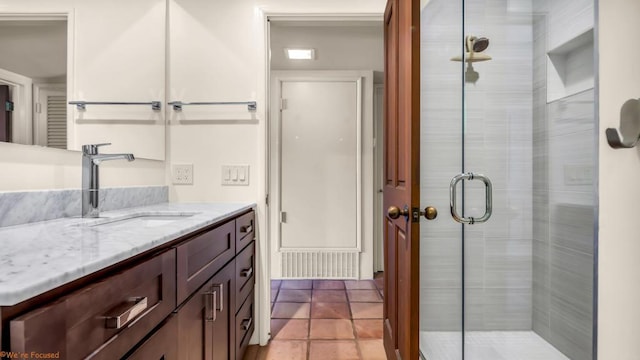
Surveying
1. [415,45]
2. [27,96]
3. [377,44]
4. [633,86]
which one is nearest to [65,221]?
[27,96]

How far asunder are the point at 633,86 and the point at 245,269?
1.75 m

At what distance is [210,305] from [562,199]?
5.76 feet

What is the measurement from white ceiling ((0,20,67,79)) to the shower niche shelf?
2.21 metres

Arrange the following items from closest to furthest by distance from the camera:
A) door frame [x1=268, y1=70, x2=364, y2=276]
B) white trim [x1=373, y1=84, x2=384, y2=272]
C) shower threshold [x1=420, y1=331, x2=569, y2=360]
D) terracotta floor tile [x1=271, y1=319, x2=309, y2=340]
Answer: shower threshold [x1=420, y1=331, x2=569, y2=360] < terracotta floor tile [x1=271, y1=319, x2=309, y2=340] < door frame [x1=268, y1=70, x2=364, y2=276] < white trim [x1=373, y1=84, x2=384, y2=272]

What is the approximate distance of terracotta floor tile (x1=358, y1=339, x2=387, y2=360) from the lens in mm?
1769

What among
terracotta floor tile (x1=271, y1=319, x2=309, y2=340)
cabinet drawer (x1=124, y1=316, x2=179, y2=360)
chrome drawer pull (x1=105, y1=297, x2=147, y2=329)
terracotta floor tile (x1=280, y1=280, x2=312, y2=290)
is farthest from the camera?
terracotta floor tile (x1=280, y1=280, x2=312, y2=290)

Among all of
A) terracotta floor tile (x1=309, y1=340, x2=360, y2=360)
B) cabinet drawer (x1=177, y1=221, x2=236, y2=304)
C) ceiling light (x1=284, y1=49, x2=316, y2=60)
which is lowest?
terracotta floor tile (x1=309, y1=340, x2=360, y2=360)

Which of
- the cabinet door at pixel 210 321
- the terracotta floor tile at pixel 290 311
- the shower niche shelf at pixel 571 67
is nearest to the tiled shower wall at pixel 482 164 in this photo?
the shower niche shelf at pixel 571 67

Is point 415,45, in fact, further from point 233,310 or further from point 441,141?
point 233,310

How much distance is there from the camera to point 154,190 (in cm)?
175

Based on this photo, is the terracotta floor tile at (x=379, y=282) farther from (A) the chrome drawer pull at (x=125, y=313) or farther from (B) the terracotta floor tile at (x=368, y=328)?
(A) the chrome drawer pull at (x=125, y=313)

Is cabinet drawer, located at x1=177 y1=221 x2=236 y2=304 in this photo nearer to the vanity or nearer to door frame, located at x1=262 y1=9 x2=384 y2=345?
the vanity

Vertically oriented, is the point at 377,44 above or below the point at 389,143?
above

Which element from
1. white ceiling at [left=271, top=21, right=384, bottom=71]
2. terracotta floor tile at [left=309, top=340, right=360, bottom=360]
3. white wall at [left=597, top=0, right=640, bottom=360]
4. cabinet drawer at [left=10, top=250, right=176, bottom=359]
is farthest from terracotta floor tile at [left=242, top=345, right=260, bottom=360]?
white ceiling at [left=271, top=21, right=384, bottom=71]
